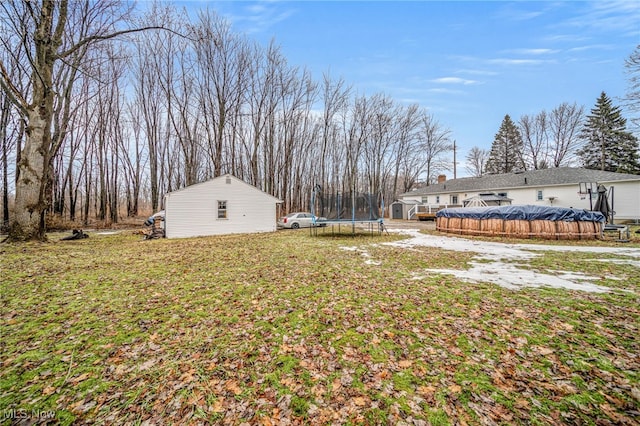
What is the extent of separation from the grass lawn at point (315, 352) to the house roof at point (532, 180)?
891 inches

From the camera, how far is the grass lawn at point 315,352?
6.46 feet

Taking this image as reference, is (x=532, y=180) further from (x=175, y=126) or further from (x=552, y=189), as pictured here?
(x=175, y=126)

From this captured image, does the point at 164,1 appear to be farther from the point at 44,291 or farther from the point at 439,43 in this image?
the point at 44,291

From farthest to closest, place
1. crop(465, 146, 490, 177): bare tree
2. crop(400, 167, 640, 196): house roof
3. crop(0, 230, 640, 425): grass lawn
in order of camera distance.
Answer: crop(465, 146, 490, 177): bare tree, crop(400, 167, 640, 196): house roof, crop(0, 230, 640, 425): grass lawn

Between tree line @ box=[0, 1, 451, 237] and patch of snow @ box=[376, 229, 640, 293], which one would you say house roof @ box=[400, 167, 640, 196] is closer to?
tree line @ box=[0, 1, 451, 237]

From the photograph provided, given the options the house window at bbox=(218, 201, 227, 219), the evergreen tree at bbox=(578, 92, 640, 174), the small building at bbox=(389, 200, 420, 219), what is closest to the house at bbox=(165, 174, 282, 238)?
the house window at bbox=(218, 201, 227, 219)

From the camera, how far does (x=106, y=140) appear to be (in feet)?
78.0

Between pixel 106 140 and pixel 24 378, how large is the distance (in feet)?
95.6

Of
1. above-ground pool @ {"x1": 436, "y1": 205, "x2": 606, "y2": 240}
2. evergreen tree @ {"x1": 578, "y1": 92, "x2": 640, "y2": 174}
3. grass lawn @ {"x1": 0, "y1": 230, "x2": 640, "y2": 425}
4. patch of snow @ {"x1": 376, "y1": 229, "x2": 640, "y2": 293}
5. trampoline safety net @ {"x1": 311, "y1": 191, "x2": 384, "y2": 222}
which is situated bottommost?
grass lawn @ {"x1": 0, "y1": 230, "x2": 640, "y2": 425}

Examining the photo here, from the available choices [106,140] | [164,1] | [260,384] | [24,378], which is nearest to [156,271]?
[24,378]

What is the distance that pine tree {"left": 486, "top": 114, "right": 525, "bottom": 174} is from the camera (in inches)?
1426

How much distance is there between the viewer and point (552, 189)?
22172 mm

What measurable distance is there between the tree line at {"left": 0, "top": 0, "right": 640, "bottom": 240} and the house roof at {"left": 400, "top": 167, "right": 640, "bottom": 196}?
873 centimetres

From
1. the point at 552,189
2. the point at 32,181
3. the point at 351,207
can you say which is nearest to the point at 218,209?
the point at 32,181
